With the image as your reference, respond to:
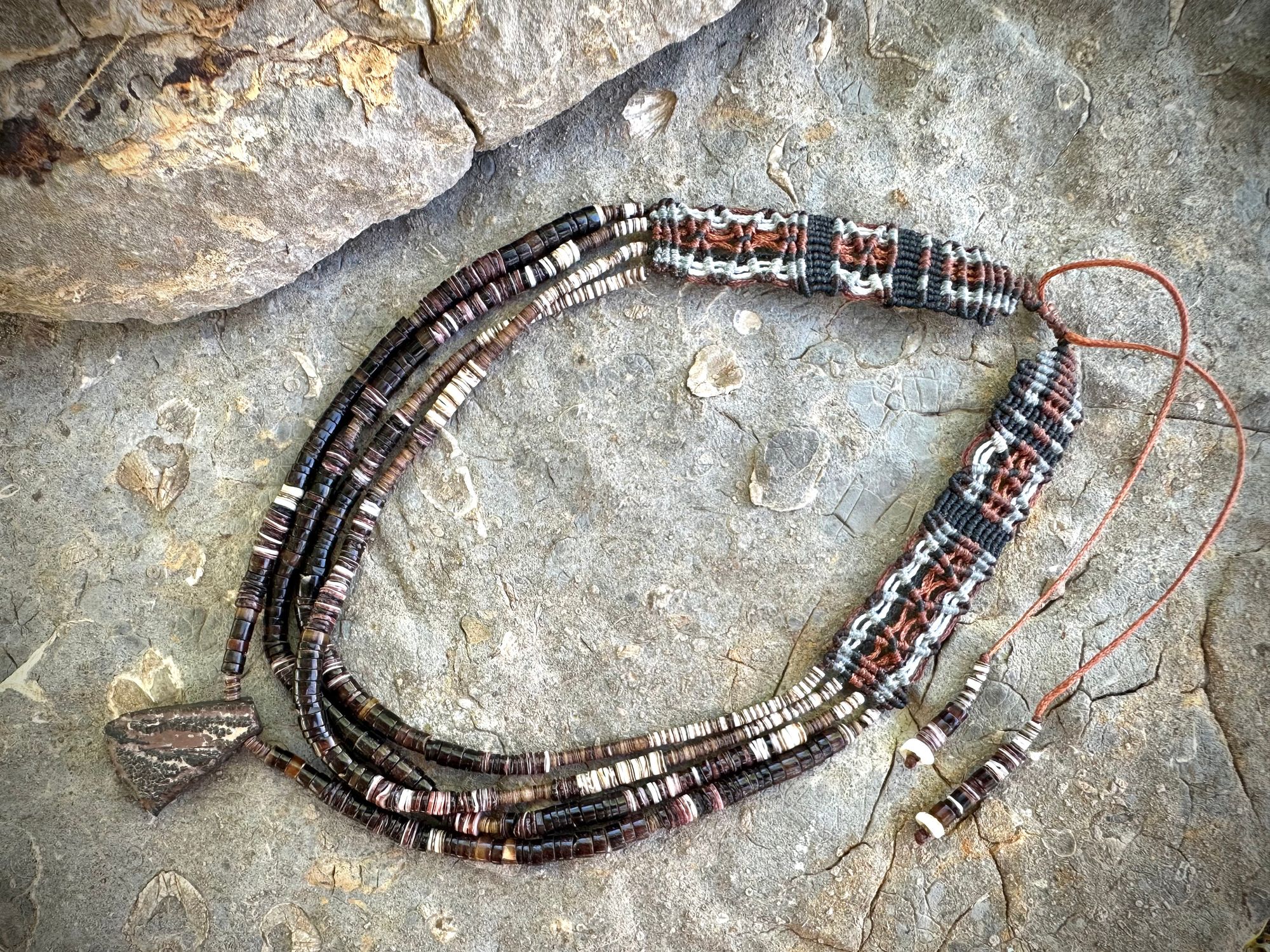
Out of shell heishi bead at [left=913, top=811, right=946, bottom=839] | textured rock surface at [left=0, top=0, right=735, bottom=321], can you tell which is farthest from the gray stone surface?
textured rock surface at [left=0, top=0, right=735, bottom=321]

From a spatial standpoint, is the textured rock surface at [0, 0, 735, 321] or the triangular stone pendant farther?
the triangular stone pendant

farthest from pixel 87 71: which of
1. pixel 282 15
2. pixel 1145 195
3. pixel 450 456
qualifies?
pixel 1145 195

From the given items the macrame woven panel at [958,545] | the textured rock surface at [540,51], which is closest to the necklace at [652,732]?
the macrame woven panel at [958,545]

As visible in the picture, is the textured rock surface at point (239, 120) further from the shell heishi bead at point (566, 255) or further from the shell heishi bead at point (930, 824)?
the shell heishi bead at point (930, 824)

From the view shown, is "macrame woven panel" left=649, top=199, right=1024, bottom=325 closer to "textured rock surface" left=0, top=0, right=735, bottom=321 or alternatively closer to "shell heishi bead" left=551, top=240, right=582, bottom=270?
"shell heishi bead" left=551, top=240, right=582, bottom=270

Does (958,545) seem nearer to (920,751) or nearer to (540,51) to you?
(920,751)

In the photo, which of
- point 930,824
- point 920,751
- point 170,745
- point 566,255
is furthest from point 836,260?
point 170,745

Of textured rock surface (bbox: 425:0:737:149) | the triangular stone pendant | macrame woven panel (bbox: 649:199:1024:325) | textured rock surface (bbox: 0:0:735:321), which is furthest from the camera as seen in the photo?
macrame woven panel (bbox: 649:199:1024:325)
